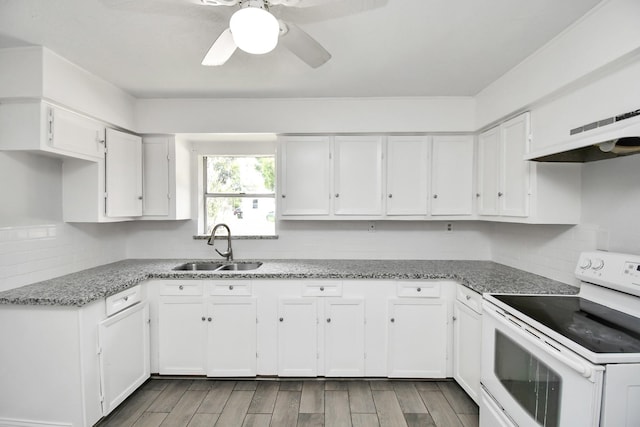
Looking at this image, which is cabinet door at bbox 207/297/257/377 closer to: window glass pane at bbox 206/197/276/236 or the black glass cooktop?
window glass pane at bbox 206/197/276/236

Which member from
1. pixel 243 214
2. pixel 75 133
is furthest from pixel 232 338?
pixel 75 133

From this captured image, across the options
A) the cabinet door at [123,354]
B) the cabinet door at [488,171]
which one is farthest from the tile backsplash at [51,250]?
the cabinet door at [488,171]

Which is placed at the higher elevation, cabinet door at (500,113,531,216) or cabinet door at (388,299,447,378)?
cabinet door at (500,113,531,216)

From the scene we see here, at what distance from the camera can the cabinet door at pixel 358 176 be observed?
2910mm

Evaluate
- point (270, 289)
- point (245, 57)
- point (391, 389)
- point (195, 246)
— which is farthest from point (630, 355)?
point (195, 246)

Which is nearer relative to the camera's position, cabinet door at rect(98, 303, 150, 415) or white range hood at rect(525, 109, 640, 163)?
white range hood at rect(525, 109, 640, 163)

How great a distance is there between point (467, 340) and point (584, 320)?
933mm

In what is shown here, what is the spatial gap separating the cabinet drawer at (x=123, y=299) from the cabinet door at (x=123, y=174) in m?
0.70

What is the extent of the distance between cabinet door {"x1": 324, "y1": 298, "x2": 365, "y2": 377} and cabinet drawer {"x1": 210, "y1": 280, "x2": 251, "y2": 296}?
67 centimetres

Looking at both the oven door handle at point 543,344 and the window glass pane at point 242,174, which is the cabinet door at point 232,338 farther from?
the oven door handle at point 543,344

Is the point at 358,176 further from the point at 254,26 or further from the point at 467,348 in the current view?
the point at 254,26

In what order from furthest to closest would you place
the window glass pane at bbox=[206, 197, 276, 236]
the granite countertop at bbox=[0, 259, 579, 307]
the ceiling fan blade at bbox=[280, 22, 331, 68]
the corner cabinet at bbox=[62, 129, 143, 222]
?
the window glass pane at bbox=[206, 197, 276, 236], the corner cabinet at bbox=[62, 129, 143, 222], the granite countertop at bbox=[0, 259, 579, 307], the ceiling fan blade at bbox=[280, 22, 331, 68]

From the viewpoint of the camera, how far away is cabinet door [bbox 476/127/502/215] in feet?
8.41

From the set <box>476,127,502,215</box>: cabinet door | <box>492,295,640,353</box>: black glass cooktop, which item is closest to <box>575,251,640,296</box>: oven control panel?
<box>492,295,640,353</box>: black glass cooktop
